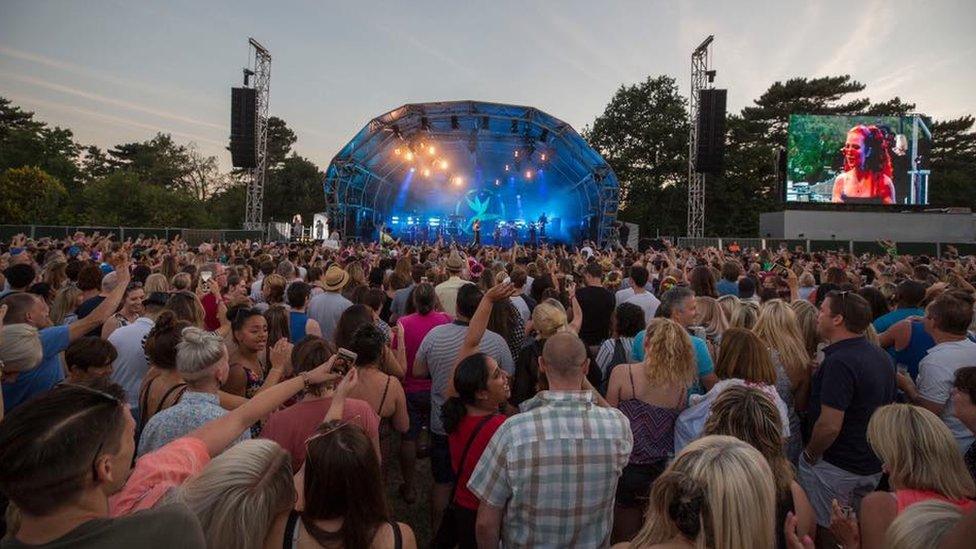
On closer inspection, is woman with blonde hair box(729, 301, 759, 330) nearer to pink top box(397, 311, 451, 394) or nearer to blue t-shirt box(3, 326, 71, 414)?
pink top box(397, 311, 451, 394)

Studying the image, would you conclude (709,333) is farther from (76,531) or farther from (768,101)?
(768,101)

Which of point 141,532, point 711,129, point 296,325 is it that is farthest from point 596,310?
point 711,129

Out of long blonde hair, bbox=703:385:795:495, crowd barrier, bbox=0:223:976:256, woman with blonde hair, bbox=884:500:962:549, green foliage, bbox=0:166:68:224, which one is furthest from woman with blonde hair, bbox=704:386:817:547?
green foliage, bbox=0:166:68:224

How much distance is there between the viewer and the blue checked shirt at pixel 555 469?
7.39ft

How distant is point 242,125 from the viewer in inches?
863

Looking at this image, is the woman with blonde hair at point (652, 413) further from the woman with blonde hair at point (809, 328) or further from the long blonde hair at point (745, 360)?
the woman with blonde hair at point (809, 328)

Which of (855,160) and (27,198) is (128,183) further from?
(855,160)

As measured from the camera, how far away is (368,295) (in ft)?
16.3

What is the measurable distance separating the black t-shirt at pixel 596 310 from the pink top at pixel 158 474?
3950 millimetres

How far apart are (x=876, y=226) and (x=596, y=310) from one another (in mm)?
32085

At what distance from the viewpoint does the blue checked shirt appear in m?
2.25

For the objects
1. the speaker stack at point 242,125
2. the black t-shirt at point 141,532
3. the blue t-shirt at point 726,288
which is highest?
the speaker stack at point 242,125

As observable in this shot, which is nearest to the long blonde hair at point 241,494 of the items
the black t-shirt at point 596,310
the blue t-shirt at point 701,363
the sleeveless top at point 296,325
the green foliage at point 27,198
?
the blue t-shirt at point 701,363

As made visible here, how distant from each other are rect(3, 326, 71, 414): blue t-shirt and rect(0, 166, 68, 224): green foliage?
35.1 meters
